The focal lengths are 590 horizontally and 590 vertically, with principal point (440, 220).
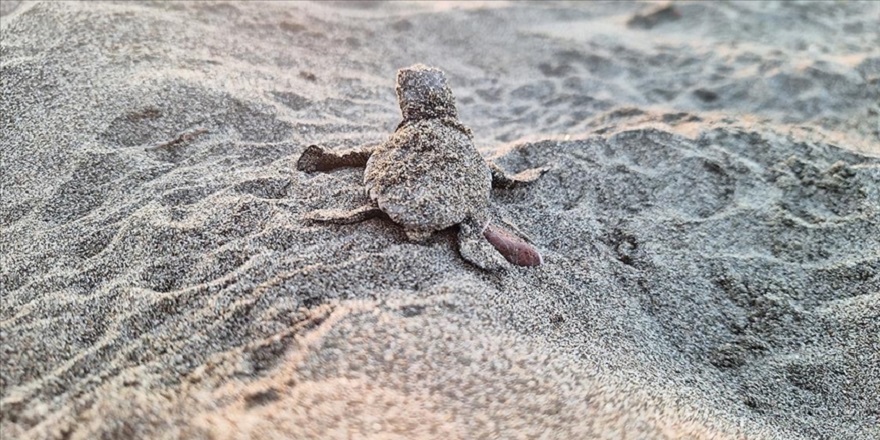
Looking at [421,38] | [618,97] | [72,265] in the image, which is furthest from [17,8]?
[618,97]

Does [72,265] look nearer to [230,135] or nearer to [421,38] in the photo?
[230,135]

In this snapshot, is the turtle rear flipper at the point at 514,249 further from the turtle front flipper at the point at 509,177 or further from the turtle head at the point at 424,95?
the turtle head at the point at 424,95

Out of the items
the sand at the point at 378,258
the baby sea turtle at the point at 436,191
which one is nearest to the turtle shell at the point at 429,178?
the baby sea turtle at the point at 436,191

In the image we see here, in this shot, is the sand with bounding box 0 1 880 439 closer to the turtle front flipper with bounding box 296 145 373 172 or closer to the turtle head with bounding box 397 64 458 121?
the turtle front flipper with bounding box 296 145 373 172

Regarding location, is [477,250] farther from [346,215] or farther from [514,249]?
[346,215]

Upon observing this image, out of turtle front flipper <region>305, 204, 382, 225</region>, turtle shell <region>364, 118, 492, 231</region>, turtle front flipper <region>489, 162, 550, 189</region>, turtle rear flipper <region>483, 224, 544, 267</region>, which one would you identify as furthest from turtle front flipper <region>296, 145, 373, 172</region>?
turtle rear flipper <region>483, 224, 544, 267</region>
